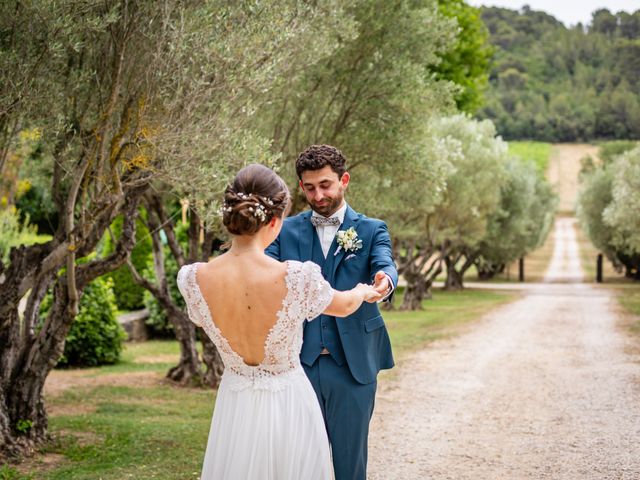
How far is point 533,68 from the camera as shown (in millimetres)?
108438

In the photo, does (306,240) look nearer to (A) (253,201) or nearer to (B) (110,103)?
(A) (253,201)

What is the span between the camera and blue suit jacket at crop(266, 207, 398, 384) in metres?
4.40

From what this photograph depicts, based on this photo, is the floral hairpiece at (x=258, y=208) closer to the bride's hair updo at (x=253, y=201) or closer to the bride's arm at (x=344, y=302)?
the bride's hair updo at (x=253, y=201)

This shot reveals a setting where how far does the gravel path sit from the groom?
10.1ft

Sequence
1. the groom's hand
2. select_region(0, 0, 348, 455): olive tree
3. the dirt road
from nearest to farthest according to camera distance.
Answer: the groom's hand, select_region(0, 0, 348, 455): olive tree, the dirt road

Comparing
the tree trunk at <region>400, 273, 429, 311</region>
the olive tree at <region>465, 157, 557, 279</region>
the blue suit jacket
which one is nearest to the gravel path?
the blue suit jacket

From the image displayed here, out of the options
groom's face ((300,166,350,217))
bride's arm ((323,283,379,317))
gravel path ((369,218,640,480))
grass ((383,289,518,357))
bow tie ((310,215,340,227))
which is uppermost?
groom's face ((300,166,350,217))

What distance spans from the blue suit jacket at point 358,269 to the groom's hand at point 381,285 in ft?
0.59

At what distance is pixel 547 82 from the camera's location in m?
106

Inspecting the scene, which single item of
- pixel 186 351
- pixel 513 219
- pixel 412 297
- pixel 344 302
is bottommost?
pixel 412 297

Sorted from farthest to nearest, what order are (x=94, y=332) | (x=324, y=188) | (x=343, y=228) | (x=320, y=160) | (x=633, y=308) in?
(x=633, y=308) < (x=94, y=332) < (x=343, y=228) < (x=324, y=188) < (x=320, y=160)

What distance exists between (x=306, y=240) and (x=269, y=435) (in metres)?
1.24

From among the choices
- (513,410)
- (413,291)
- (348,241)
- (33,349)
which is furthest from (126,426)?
(413,291)

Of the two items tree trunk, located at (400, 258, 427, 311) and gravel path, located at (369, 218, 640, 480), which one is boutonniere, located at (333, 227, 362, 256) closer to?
gravel path, located at (369, 218, 640, 480)
